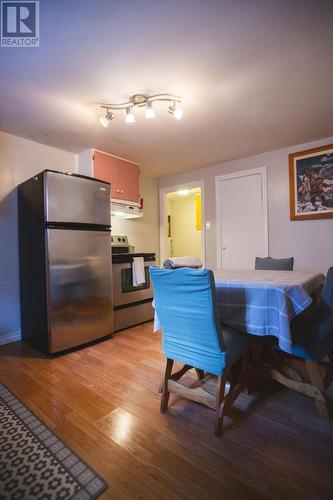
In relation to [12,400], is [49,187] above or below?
above

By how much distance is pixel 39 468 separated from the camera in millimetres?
1081

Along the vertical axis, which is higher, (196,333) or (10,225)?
(10,225)

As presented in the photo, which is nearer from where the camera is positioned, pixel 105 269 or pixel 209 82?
pixel 209 82

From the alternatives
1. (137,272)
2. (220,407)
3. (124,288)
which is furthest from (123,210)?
(220,407)

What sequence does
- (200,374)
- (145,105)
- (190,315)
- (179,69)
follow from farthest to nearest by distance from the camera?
1. (145,105)
2. (200,374)
3. (179,69)
4. (190,315)

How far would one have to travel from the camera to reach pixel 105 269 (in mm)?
2637

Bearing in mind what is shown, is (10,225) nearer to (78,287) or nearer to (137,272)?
(78,287)

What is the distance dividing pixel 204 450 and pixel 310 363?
78cm

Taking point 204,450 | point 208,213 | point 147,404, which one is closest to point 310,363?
point 204,450

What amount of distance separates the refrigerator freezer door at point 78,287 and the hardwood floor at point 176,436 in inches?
17.6

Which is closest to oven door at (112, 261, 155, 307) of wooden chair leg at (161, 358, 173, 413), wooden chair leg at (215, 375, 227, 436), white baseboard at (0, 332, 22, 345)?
white baseboard at (0, 332, 22, 345)

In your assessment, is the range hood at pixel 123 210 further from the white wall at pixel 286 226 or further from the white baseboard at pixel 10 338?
the white baseboard at pixel 10 338

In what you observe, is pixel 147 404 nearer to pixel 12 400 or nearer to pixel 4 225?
pixel 12 400

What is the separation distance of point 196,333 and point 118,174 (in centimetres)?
271
